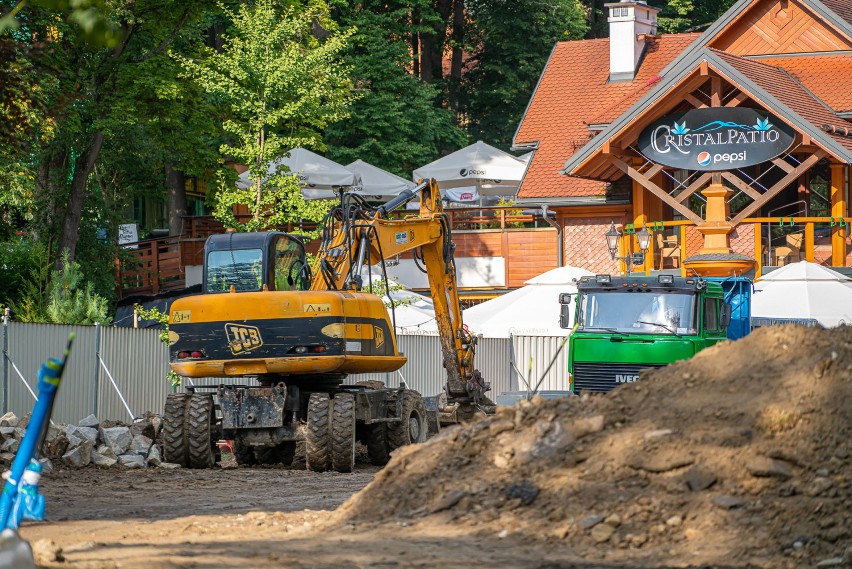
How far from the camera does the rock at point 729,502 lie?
418 inches

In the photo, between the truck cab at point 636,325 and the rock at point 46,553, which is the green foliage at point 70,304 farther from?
the rock at point 46,553

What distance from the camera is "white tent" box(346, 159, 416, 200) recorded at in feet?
135

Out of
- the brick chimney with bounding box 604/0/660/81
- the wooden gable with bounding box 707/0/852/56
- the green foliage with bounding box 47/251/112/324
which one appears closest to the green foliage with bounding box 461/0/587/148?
the brick chimney with bounding box 604/0/660/81

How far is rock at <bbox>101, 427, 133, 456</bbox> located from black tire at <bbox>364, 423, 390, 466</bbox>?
10.8 feet

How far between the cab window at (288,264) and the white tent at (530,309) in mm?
9215

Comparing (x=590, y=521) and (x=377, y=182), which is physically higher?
(x=377, y=182)

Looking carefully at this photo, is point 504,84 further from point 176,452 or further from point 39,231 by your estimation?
point 176,452

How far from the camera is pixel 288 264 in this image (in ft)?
66.6

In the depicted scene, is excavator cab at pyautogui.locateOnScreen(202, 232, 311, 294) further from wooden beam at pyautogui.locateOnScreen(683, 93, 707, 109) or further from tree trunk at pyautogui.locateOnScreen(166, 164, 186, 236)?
tree trunk at pyautogui.locateOnScreen(166, 164, 186, 236)

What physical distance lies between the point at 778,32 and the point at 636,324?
19608mm

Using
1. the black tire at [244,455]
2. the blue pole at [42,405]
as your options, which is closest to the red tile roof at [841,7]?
the black tire at [244,455]

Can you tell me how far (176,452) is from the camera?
63.6 feet

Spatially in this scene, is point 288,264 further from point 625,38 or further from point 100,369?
point 625,38

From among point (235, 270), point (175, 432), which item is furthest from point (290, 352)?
point (175, 432)
